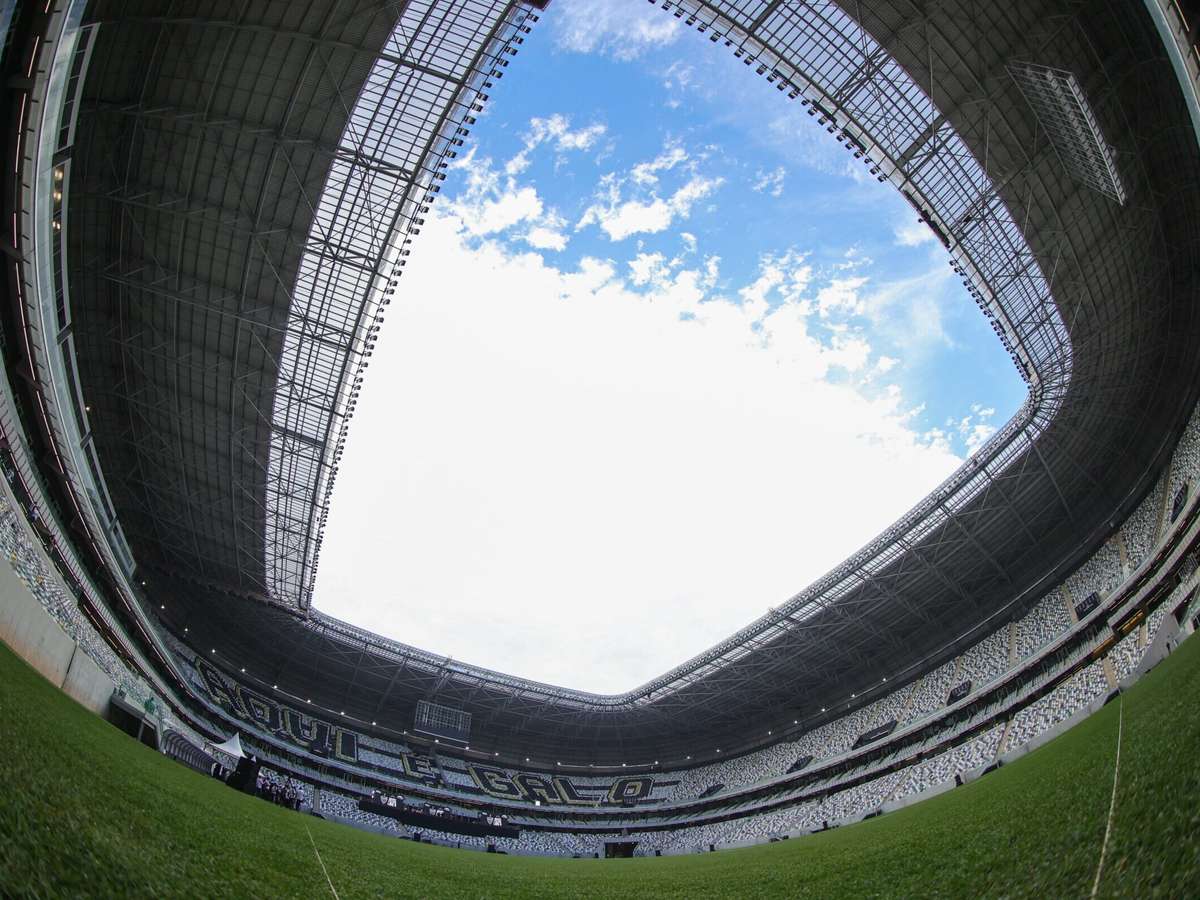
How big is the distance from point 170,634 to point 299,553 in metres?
18.4

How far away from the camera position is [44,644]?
18.2 m

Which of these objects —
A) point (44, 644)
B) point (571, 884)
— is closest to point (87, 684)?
point (44, 644)

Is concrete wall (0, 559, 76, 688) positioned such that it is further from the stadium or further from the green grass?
the green grass

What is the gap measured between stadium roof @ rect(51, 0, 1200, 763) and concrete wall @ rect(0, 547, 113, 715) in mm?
15659

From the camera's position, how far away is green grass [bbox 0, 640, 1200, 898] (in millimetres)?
3748

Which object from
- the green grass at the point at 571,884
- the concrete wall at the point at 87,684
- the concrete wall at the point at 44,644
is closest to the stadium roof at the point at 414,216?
the concrete wall at the point at 87,684

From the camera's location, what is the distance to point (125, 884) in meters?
4.12

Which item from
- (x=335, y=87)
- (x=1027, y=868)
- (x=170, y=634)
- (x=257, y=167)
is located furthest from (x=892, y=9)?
(x=170, y=634)

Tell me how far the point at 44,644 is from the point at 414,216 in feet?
66.5

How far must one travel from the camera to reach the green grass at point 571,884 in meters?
3.75

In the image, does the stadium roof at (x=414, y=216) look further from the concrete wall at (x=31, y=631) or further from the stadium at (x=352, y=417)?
the concrete wall at (x=31, y=631)

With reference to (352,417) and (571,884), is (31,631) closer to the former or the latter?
(571,884)

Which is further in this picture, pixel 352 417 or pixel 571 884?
pixel 352 417

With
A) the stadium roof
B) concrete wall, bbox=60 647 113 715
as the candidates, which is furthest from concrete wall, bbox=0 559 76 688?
the stadium roof
